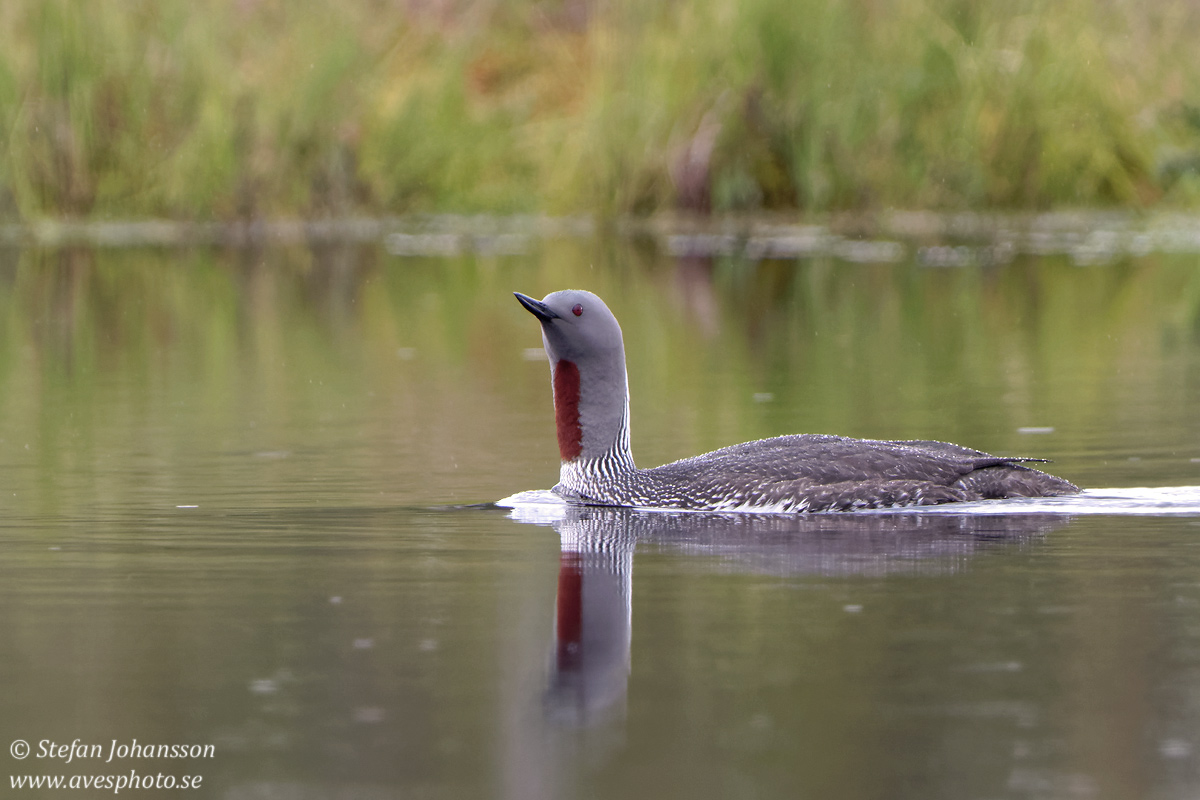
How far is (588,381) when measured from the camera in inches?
320

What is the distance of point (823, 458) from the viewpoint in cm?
773

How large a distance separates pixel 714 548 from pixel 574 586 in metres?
0.83

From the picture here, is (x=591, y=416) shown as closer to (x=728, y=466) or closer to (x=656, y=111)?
(x=728, y=466)

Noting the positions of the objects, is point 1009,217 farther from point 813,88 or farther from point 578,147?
point 578,147

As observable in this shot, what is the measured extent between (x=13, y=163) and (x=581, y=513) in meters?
18.1

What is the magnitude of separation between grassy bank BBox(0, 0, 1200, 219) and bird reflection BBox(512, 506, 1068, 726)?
1585 centimetres

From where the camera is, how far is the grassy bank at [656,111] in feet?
75.8

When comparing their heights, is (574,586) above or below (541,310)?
below

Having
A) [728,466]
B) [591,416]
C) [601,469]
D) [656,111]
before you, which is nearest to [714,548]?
[728,466]

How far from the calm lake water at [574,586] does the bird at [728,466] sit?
0.14 metres

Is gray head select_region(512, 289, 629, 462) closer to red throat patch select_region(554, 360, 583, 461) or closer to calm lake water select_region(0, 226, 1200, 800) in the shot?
red throat patch select_region(554, 360, 583, 461)

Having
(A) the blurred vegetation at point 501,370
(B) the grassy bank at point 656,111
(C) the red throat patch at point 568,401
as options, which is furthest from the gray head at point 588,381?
(B) the grassy bank at point 656,111

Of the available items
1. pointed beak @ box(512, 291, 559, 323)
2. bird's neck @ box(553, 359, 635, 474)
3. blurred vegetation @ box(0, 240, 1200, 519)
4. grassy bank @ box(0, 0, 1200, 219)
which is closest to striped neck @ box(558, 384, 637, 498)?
bird's neck @ box(553, 359, 635, 474)

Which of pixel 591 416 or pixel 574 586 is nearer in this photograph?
pixel 574 586
